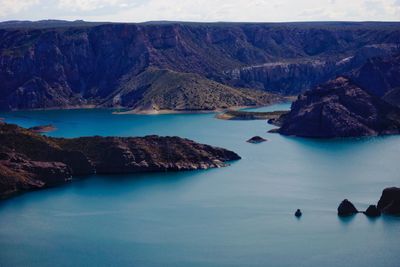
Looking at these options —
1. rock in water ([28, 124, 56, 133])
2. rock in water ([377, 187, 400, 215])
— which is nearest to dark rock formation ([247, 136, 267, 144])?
rock in water ([28, 124, 56, 133])

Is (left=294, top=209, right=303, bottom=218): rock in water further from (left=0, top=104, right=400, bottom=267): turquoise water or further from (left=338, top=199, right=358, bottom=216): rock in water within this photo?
(left=338, top=199, right=358, bottom=216): rock in water

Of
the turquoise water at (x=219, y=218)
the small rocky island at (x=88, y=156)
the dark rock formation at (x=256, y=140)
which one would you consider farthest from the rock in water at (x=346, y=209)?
the dark rock formation at (x=256, y=140)

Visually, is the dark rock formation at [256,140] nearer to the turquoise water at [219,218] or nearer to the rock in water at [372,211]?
the turquoise water at [219,218]

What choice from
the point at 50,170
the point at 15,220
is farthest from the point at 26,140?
the point at 15,220

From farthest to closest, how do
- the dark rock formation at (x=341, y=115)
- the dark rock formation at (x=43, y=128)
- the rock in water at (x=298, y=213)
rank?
1. the dark rock formation at (x=43, y=128)
2. the dark rock formation at (x=341, y=115)
3. the rock in water at (x=298, y=213)

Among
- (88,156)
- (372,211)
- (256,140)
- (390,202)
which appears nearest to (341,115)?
(256,140)

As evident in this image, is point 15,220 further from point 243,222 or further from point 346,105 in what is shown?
point 346,105
